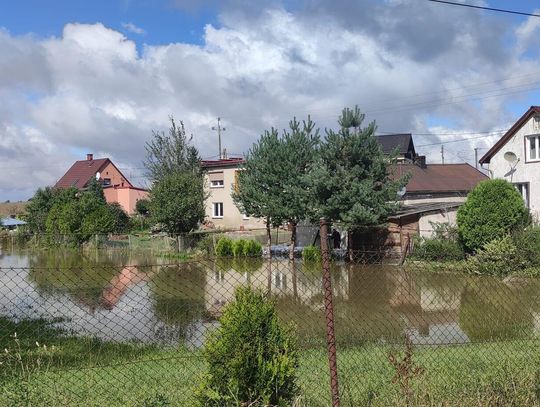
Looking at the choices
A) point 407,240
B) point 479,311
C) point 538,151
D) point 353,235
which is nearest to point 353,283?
point 479,311

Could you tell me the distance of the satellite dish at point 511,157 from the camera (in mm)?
26719

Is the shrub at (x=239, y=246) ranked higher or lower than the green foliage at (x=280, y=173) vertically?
lower

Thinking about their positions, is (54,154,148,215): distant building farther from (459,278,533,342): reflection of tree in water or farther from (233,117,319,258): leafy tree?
(459,278,533,342): reflection of tree in water

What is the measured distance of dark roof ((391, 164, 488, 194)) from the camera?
38.6 meters

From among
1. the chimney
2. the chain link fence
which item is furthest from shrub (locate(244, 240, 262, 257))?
the chimney

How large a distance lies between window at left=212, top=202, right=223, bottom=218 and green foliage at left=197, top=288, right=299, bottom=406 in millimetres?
39952

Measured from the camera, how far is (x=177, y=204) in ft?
115

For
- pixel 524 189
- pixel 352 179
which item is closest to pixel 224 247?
pixel 352 179

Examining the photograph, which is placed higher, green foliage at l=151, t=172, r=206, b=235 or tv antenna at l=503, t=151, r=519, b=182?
tv antenna at l=503, t=151, r=519, b=182

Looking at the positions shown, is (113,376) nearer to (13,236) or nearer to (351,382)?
(351,382)

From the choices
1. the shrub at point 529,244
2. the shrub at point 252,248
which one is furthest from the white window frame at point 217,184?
the shrub at point 529,244

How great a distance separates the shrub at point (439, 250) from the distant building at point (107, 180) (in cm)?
4034

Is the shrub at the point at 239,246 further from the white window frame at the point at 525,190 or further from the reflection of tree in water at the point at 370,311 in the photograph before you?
the white window frame at the point at 525,190

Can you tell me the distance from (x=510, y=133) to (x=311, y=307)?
62.4 feet
